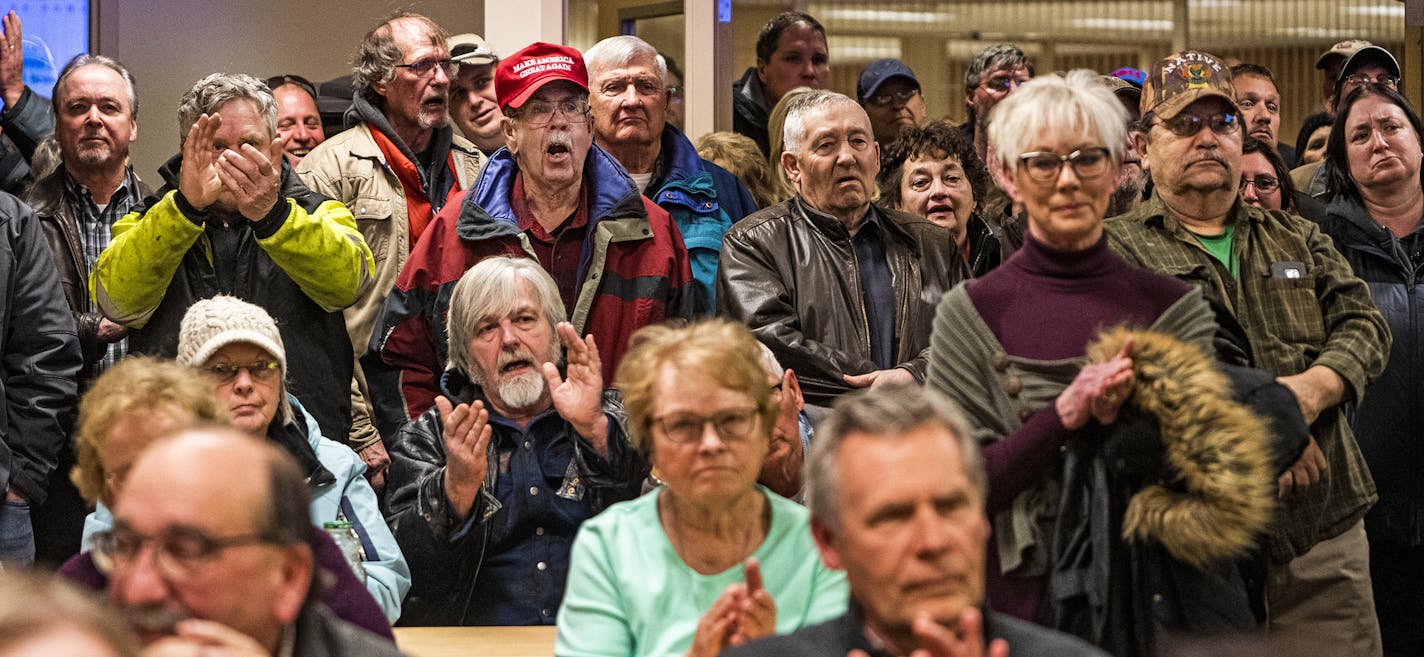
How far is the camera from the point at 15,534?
4262 millimetres

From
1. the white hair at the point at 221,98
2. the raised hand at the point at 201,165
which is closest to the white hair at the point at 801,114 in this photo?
the white hair at the point at 221,98

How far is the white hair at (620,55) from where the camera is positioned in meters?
4.99

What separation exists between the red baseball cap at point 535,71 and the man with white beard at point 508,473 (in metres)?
0.75

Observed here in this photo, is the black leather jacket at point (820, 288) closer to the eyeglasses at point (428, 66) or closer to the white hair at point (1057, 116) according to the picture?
the white hair at point (1057, 116)

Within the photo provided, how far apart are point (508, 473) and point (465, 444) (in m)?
0.20

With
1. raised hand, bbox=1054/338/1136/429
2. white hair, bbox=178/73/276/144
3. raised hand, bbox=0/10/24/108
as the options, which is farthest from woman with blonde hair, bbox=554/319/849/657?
raised hand, bbox=0/10/24/108

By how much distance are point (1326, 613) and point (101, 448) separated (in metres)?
2.50

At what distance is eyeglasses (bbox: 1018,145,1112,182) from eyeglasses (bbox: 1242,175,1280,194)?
1851 millimetres

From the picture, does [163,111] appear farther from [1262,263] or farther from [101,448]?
A: [1262,263]

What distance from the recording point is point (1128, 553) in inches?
112

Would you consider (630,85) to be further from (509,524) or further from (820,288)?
(509,524)

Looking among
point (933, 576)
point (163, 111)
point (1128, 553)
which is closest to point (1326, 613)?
point (1128, 553)

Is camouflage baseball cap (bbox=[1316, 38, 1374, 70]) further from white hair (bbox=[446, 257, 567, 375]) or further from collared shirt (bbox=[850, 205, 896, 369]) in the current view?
white hair (bbox=[446, 257, 567, 375])

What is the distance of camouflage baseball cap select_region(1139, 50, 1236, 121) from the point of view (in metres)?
3.82
